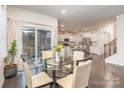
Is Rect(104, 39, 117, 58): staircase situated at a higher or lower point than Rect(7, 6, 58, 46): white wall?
lower

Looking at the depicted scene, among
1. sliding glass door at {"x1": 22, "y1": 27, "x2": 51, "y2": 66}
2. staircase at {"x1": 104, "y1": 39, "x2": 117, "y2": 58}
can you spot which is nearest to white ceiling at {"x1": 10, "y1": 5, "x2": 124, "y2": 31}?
sliding glass door at {"x1": 22, "y1": 27, "x2": 51, "y2": 66}

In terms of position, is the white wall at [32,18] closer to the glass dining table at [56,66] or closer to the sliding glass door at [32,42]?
the sliding glass door at [32,42]

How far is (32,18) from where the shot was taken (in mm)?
4965

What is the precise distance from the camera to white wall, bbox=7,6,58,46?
4277 mm

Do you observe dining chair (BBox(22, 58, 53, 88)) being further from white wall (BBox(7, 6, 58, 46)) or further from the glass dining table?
white wall (BBox(7, 6, 58, 46))

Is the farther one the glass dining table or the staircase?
the staircase

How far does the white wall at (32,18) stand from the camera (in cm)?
428

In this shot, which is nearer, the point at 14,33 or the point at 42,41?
the point at 14,33

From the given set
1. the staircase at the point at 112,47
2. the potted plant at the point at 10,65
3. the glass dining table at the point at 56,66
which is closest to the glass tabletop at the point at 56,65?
the glass dining table at the point at 56,66

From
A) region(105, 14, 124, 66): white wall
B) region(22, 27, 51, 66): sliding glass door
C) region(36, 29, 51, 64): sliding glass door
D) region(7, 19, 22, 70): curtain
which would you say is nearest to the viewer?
region(7, 19, 22, 70): curtain

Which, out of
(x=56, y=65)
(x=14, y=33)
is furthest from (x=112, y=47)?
(x=14, y=33)

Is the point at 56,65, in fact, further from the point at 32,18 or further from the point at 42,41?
the point at 42,41

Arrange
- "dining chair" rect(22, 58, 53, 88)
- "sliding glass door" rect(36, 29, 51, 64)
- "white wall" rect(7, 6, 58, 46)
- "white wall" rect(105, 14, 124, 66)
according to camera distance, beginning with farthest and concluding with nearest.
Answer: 1. "sliding glass door" rect(36, 29, 51, 64)
2. "white wall" rect(105, 14, 124, 66)
3. "white wall" rect(7, 6, 58, 46)
4. "dining chair" rect(22, 58, 53, 88)
